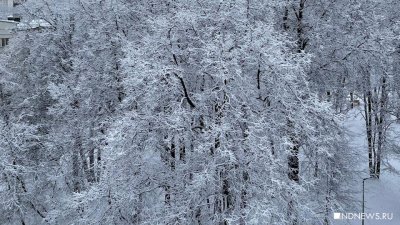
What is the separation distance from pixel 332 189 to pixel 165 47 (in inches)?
367

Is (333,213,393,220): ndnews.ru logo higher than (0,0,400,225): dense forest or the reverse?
the reverse

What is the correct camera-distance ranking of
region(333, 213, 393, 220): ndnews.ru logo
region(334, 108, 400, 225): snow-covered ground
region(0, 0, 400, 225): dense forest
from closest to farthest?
region(0, 0, 400, 225): dense forest → region(333, 213, 393, 220): ndnews.ru logo → region(334, 108, 400, 225): snow-covered ground

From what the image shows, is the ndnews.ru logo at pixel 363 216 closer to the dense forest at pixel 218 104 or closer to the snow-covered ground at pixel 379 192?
the snow-covered ground at pixel 379 192

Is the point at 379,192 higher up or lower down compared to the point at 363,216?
lower down

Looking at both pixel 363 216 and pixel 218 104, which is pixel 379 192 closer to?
pixel 363 216

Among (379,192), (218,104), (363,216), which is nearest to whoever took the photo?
(218,104)

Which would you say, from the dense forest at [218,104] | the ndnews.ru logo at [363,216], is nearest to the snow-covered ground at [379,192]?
the ndnews.ru logo at [363,216]

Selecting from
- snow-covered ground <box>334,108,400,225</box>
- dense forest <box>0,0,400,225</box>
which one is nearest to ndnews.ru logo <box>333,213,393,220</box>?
snow-covered ground <box>334,108,400,225</box>

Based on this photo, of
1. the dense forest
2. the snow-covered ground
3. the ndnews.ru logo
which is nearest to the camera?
the dense forest

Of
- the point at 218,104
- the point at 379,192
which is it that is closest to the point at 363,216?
the point at 379,192

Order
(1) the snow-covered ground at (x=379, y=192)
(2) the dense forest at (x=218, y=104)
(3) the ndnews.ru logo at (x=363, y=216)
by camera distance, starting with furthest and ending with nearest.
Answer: (1) the snow-covered ground at (x=379, y=192) < (3) the ndnews.ru logo at (x=363, y=216) < (2) the dense forest at (x=218, y=104)

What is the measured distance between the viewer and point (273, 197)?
10.5m

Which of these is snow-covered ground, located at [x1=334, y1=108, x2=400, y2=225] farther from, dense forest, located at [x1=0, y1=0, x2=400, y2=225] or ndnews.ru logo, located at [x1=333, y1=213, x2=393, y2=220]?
dense forest, located at [x1=0, y1=0, x2=400, y2=225]

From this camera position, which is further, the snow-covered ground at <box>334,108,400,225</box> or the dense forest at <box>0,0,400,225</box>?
the snow-covered ground at <box>334,108,400,225</box>
